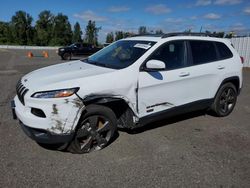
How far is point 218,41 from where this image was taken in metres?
5.75

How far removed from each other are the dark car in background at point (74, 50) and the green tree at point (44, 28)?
61.5 m

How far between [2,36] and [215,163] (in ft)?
291

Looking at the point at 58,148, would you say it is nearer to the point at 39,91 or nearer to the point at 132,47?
the point at 39,91

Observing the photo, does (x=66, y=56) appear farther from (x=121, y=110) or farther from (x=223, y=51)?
(x=121, y=110)

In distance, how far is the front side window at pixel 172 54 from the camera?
464 cm

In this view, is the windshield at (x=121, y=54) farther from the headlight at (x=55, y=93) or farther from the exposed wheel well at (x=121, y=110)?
the headlight at (x=55, y=93)

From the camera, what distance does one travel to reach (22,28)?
267ft

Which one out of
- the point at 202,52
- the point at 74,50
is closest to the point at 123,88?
the point at 202,52

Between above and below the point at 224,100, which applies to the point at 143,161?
below

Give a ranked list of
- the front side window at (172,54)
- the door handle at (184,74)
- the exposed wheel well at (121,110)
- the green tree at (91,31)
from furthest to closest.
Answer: the green tree at (91,31) < the door handle at (184,74) < the front side window at (172,54) < the exposed wheel well at (121,110)

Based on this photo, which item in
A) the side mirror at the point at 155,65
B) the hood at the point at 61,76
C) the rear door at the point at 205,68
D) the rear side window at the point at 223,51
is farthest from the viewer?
the rear side window at the point at 223,51

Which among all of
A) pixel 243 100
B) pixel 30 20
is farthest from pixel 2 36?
pixel 243 100

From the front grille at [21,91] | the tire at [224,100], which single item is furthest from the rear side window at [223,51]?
the front grille at [21,91]

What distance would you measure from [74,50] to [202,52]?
20746 millimetres
